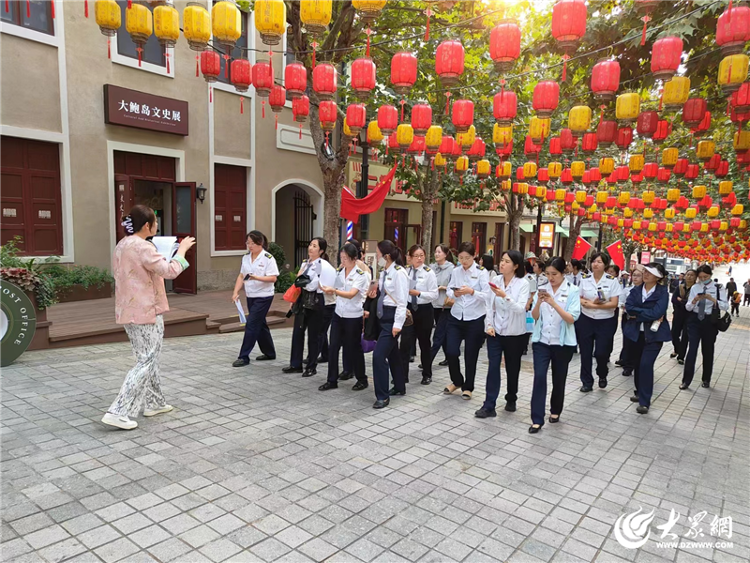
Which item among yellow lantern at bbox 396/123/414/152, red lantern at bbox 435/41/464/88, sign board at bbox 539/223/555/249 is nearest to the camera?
red lantern at bbox 435/41/464/88

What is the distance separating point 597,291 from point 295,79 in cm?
544

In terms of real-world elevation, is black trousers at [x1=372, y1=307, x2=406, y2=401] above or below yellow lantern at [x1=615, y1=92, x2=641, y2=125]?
below

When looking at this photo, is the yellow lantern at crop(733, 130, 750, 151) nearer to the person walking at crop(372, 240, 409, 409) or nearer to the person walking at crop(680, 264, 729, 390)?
the person walking at crop(680, 264, 729, 390)

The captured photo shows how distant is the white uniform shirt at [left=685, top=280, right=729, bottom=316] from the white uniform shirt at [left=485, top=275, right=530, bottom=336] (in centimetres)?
395

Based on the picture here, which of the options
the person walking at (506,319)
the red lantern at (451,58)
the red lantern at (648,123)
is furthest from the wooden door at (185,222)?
the red lantern at (648,123)

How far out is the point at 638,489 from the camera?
397cm

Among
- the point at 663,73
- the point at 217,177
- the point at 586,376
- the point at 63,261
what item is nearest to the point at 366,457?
the point at 586,376

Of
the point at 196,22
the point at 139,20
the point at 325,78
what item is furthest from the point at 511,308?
the point at 139,20

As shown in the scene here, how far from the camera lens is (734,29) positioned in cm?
479

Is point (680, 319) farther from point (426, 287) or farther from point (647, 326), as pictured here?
point (426, 287)

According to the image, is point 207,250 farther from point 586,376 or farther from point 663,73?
point 663,73

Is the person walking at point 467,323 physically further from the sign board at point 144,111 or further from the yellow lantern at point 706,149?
the sign board at point 144,111

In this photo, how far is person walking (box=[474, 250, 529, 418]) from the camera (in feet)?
17.2

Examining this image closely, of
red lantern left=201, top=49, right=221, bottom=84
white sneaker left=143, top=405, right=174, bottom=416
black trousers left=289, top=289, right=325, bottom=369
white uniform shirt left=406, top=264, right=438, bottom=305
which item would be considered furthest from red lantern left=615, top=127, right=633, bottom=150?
white sneaker left=143, top=405, right=174, bottom=416
